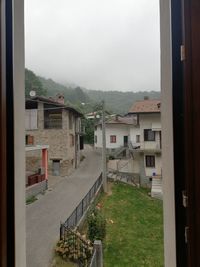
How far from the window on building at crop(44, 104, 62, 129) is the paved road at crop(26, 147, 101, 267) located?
32 centimetres

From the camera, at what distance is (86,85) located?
1.90 m

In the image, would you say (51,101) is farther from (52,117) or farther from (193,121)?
(193,121)

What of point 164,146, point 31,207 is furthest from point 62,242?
point 164,146

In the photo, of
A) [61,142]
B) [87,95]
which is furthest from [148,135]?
[61,142]

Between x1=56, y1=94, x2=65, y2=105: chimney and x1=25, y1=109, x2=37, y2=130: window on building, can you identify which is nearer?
x1=25, y1=109, x2=37, y2=130: window on building

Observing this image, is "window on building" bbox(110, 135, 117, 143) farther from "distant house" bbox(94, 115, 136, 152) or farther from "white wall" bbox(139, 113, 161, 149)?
"white wall" bbox(139, 113, 161, 149)

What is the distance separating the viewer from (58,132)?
200cm

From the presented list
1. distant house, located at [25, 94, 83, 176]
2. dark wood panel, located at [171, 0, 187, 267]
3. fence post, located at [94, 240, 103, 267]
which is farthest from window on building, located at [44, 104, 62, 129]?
dark wood panel, located at [171, 0, 187, 267]

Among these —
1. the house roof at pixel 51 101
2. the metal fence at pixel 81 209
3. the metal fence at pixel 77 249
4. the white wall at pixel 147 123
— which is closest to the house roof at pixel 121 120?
the white wall at pixel 147 123

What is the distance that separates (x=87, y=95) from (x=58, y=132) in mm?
386

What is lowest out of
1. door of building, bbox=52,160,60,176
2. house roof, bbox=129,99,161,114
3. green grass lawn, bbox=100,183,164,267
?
green grass lawn, bbox=100,183,164,267

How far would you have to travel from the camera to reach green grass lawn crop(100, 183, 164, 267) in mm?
1720

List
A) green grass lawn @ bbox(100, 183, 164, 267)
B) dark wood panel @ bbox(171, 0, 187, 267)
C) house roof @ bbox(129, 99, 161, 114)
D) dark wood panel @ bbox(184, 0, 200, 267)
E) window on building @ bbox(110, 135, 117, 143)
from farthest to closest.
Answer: window on building @ bbox(110, 135, 117, 143) → green grass lawn @ bbox(100, 183, 164, 267) → house roof @ bbox(129, 99, 161, 114) → dark wood panel @ bbox(171, 0, 187, 267) → dark wood panel @ bbox(184, 0, 200, 267)

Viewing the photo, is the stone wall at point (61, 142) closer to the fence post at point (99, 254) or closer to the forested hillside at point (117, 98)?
the forested hillside at point (117, 98)
